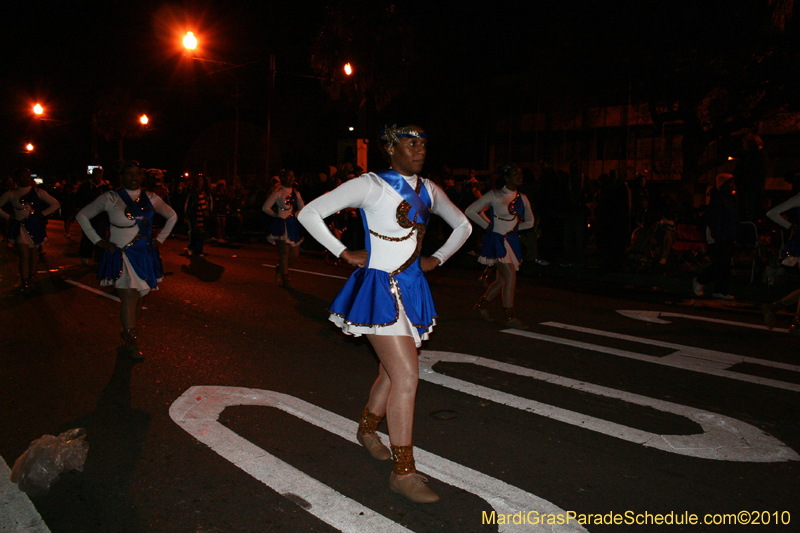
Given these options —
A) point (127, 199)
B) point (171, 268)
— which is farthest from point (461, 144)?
point (127, 199)

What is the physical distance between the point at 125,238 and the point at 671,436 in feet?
17.9

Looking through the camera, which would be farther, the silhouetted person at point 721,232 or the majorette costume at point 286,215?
the majorette costume at point 286,215

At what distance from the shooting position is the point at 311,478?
3705 mm

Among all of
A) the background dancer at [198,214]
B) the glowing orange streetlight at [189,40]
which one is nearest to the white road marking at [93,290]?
the background dancer at [198,214]

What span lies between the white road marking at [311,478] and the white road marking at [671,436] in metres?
1.20

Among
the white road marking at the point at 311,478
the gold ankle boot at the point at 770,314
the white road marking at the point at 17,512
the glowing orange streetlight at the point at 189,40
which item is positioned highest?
the glowing orange streetlight at the point at 189,40

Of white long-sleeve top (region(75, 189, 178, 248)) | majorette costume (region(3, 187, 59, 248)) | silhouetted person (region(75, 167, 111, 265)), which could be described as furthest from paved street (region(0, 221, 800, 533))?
silhouetted person (region(75, 167, 111, 265))

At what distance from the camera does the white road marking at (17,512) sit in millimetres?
3178

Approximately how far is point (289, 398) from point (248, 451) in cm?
107

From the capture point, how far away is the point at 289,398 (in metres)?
5.12

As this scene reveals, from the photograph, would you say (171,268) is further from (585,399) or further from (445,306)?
(585,399)

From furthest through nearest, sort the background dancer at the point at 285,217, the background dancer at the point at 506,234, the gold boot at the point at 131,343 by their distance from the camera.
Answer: the background dancer at the point at 285,217, the background dancer at the point at 506,234, the gold boot at the point at 131,343

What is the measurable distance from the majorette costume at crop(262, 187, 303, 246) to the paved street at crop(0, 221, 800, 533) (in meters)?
2.59

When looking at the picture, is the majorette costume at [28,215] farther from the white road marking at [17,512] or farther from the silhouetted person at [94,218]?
the white road marking at [17,512]
